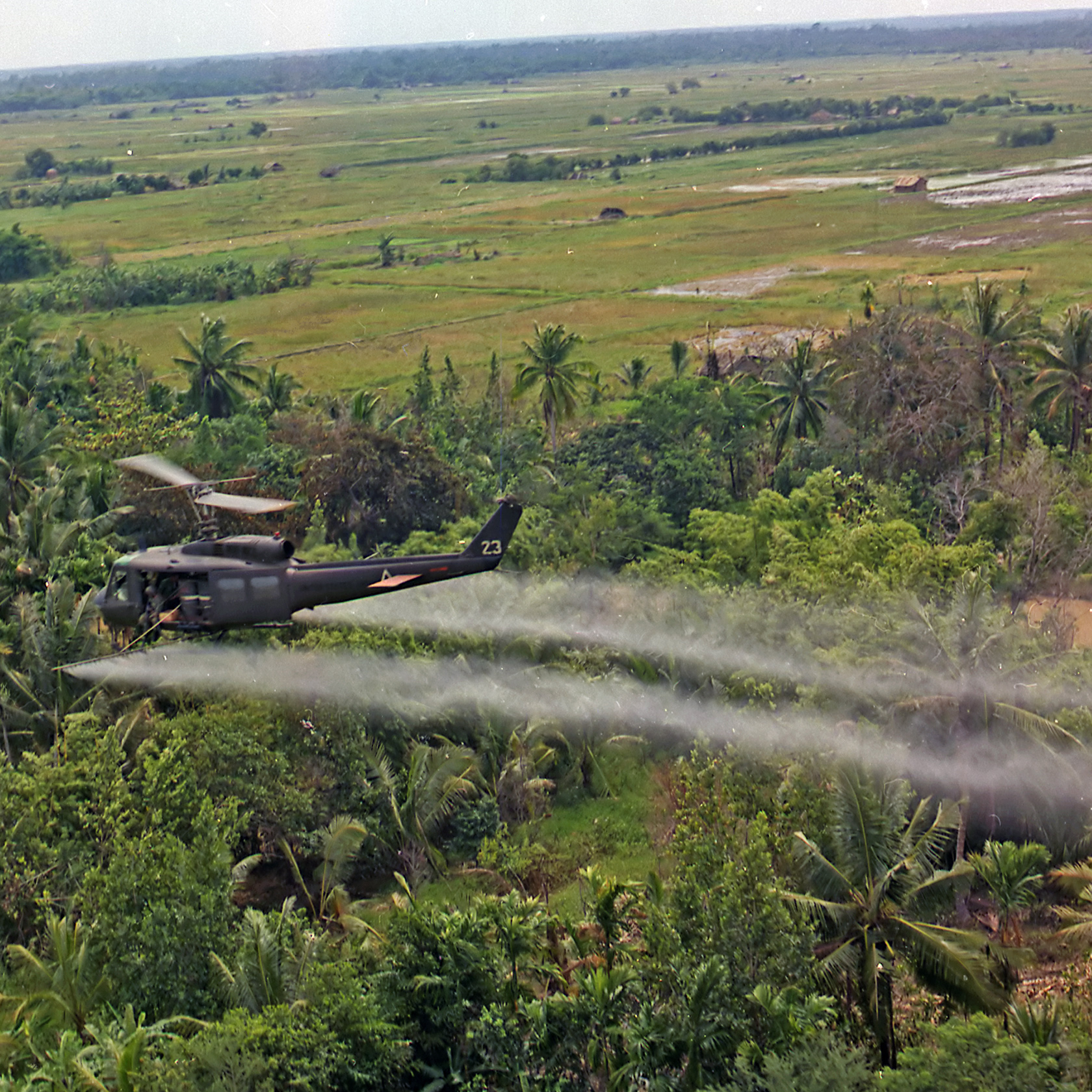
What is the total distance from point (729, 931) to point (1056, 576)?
19.0 metres

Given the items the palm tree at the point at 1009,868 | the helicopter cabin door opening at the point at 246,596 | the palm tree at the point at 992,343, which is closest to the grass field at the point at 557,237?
the palm tree at the point at 992,343

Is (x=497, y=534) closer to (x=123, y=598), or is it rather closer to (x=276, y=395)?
(x=123, y=598)

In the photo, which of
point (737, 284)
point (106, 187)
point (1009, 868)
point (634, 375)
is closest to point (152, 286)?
point (737, 284)

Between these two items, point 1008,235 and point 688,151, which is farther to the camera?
point 688,151

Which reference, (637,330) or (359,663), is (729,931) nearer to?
(359,663)

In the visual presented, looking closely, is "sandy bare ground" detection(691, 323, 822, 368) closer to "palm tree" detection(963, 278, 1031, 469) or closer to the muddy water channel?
"palm tree" detection(963, 278, 1031, 469)

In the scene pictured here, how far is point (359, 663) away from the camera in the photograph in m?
26.4

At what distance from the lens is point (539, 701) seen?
28.1 m

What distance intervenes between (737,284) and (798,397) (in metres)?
41.7

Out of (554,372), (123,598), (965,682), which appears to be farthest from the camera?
(554,372)

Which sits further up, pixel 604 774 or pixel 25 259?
pixel 25 259

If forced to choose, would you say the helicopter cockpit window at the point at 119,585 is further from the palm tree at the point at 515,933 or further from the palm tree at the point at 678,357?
the palm tree at the point at 678,357

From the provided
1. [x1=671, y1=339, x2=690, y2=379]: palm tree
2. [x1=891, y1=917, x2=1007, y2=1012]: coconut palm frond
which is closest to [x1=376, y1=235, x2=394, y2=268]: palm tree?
[x1=671, y1=339, x2=690, y2=379]: palm tree

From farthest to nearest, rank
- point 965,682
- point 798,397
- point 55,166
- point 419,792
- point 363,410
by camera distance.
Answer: point 55,166
point 798,397
point 363,410
point 419,792
point 965,682
